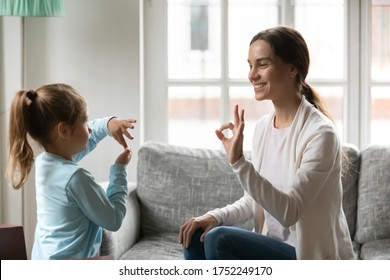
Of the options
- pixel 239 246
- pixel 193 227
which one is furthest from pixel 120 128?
pixel 239 246

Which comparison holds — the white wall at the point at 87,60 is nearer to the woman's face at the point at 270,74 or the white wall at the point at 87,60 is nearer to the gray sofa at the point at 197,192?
the gray sofa at the point at 197,192

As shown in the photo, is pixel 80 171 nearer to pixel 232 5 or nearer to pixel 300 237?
pixel 300 237

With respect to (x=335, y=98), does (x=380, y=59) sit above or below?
above

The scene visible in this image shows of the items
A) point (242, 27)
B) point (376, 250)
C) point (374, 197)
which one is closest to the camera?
point (376, 250)

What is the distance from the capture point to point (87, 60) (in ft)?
10.1

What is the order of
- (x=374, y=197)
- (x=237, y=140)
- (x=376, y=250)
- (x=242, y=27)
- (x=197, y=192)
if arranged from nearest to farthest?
(x=237, y=140), (x=376, y=250), (x=374, y=197), (x=197, y=192), (x=242, y=27)

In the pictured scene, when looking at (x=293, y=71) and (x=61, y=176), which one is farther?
(x=293, y=71)

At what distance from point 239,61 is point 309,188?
139 cm

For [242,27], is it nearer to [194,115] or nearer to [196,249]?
[194,115]

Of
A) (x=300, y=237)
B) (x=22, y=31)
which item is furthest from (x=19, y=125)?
(x=22, y=31)

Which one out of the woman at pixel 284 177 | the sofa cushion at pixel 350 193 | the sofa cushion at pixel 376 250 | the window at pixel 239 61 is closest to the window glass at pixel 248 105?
the window at pixel 239 61

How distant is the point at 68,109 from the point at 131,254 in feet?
2.43

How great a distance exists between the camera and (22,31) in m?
3.04

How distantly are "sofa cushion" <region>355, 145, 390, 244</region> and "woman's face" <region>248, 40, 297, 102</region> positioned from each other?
79 cm
